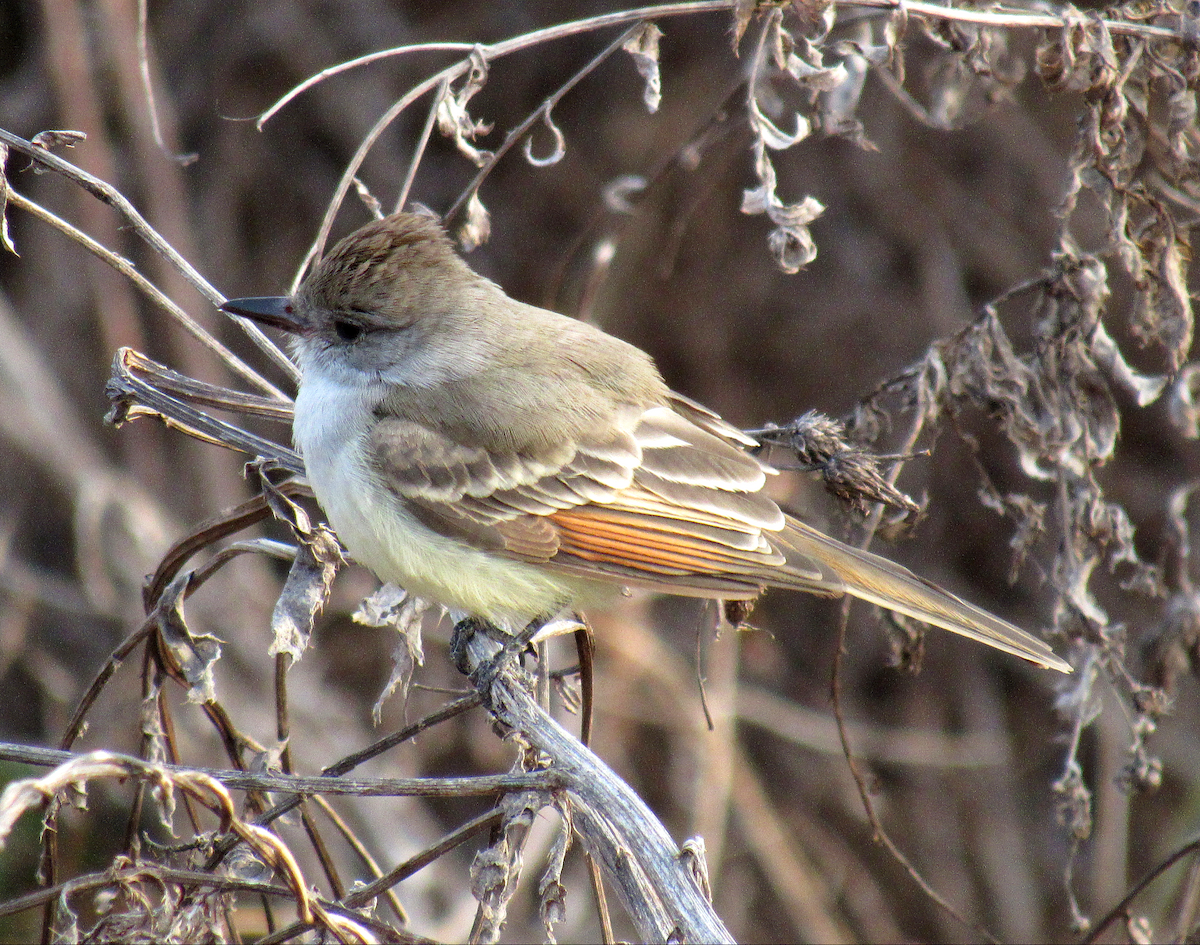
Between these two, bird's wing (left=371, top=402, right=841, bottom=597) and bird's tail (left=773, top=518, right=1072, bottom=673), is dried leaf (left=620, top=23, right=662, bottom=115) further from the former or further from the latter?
bird's tail (left=773, top=518, right=1072, bottom=673)

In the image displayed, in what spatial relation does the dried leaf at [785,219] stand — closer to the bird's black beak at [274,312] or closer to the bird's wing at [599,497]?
the bird's wing at [599,497]

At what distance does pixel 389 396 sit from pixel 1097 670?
6.58ft

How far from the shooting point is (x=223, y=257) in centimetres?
598

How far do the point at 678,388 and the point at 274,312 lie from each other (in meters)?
3.41

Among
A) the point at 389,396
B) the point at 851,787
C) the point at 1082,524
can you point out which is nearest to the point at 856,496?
the point at 1082,524

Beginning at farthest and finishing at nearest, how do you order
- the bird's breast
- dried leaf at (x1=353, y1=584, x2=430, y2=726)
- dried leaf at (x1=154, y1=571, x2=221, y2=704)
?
the bird's breast → dried leaf at (x1=353, y1=584, x2=430, y2=726) → dried leaf at (x1=154, y1=571, x2=221, y2=704)

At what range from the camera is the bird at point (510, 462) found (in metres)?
2.96

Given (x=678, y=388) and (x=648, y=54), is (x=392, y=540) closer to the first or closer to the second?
(x=648, y=54)

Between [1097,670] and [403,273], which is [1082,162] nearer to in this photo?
[1097,670]

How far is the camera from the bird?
2963mm

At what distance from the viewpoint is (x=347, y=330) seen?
3422 millimetres

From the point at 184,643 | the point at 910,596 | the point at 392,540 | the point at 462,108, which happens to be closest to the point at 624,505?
the point at 392,540

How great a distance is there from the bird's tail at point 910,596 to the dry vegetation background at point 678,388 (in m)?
1.82

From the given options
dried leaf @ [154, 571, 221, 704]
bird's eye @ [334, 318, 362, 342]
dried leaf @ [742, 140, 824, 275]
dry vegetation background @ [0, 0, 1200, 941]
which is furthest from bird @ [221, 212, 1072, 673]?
dry vegetation background @ [0, 0, 1200, 941]
